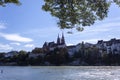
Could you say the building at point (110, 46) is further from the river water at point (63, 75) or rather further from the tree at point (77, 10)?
the tree at point (77, 10)

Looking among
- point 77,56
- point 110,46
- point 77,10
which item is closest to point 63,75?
point 77,10

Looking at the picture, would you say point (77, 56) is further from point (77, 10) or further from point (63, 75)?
point (77, 10)

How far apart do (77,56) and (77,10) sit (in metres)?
134

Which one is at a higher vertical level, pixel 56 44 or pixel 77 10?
pixel 56 44

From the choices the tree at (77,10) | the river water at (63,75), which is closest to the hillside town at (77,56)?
the river water at (63,75)

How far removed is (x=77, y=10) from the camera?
32.0 feet

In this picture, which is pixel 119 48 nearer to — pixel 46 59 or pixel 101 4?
pixel 46 59

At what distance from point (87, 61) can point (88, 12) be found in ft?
423

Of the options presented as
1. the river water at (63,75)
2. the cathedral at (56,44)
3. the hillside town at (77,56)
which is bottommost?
the river water at (63,75)

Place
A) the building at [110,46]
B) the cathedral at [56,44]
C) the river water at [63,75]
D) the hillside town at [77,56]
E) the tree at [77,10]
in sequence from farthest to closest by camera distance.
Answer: the cathedral at [56,44], the building at [110,46], the hillside town at [77,56], the river water at [63,75], the tree at [77,10]

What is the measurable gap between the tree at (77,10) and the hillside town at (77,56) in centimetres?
12389

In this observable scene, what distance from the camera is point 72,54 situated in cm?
15012

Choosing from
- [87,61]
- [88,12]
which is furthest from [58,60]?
[88,12]

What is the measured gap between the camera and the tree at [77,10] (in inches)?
368
